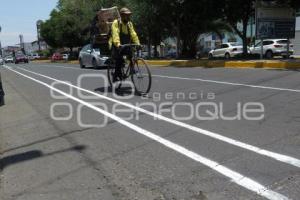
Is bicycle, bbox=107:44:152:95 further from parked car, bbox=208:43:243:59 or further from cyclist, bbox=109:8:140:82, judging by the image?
parked car, bbox=208:43:243:59

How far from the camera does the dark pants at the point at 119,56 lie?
1096 cm

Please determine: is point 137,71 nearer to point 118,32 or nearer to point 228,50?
point 118,32

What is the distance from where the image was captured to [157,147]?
6.08 m

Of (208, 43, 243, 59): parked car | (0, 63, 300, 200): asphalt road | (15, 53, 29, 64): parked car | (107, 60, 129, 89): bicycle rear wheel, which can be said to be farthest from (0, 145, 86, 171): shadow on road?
(15, 53, 29, 64): parked car

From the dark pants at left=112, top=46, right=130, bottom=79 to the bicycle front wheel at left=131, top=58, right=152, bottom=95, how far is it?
1.09 feet

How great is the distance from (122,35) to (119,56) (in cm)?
51

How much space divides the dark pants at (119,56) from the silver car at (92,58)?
1309 centimetres

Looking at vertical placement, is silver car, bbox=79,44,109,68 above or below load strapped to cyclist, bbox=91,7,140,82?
below

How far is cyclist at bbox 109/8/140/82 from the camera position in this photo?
35.1 ft

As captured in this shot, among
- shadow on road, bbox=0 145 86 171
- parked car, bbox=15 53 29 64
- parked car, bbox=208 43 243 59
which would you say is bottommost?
parked car, bbox=15 53 29 64

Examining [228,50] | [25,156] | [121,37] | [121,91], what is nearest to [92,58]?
[121,91]

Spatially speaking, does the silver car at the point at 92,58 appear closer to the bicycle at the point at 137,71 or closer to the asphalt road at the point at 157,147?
the bicycle at the point at 137,71

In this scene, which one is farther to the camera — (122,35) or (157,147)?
(122,35)

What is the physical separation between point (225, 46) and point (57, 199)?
3858 cm
